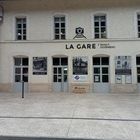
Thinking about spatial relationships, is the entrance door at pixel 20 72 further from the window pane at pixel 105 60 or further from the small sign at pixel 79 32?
the window pane at pixel 105 60

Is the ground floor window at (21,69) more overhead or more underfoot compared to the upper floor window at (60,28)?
more underfoot

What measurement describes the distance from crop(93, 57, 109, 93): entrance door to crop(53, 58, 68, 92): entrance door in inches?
87.1

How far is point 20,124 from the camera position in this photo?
834cm

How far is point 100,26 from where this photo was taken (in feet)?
66.3

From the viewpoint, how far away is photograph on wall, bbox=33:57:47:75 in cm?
2025

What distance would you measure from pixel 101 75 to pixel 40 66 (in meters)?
4.70

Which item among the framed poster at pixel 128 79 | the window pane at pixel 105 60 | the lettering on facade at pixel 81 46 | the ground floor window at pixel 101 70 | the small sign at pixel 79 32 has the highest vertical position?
the small sign at pixel 79 32

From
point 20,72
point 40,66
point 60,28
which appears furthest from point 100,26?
point 20,72

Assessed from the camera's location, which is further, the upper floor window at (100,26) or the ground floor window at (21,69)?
the ground floor window at (21,69)

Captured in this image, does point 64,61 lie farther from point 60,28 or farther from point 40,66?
point 60,28

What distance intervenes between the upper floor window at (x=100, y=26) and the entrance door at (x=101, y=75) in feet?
5.98

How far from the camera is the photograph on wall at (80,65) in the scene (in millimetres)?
19922

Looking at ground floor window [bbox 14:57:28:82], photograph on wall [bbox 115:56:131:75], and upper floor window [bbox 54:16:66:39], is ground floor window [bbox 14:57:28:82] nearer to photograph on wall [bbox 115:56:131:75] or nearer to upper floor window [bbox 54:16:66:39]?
upper floor window [bbox 54:16:66:39]

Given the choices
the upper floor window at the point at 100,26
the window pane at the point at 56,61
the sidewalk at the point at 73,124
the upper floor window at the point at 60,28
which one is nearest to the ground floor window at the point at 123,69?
the upper floor window at the point at 100,26
